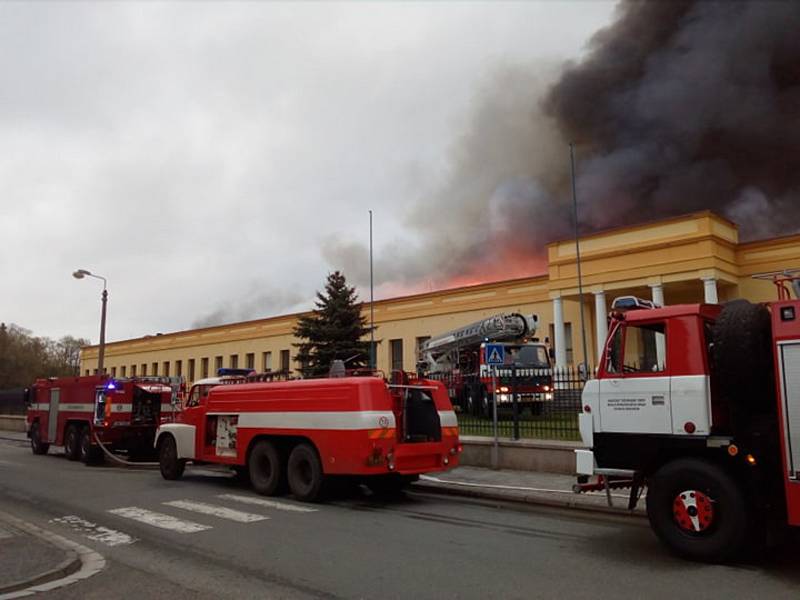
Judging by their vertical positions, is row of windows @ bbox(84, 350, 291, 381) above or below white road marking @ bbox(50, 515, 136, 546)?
above

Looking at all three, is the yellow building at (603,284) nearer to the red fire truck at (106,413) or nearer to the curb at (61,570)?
the red fire truck at (106,413)

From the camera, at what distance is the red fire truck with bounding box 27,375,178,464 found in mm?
18219

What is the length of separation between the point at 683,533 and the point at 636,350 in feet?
6.55

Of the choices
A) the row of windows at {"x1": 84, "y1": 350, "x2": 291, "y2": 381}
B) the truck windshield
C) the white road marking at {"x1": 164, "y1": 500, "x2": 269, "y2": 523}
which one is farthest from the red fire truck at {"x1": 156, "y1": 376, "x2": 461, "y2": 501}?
the row of windows at {"x1": 84, "y1": 350, "x2": 291, "y2": 381}

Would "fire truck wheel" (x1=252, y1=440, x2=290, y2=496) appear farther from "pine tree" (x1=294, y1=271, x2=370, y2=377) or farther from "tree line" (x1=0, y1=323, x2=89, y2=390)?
"tree line" (x1=0, y1=323, x2=89, y2=390)

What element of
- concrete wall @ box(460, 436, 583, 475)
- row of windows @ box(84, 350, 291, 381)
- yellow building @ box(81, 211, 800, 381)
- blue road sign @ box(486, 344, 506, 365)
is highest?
yellow building @ box(81, 211, 800, 381)

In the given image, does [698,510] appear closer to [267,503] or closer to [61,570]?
[61,570]

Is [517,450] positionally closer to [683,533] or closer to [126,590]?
[683,533]

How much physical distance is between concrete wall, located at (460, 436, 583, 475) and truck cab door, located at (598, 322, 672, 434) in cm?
527

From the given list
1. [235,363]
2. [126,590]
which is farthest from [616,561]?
[235,363]

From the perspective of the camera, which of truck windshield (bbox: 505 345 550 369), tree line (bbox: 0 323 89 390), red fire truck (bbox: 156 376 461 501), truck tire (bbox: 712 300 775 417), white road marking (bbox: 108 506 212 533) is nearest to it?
truck tire (bbox: 712 300 775 417)

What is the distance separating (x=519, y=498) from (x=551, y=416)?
3.75m

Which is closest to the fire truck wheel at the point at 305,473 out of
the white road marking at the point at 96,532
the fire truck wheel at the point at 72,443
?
the white road marking at the point at 96,532

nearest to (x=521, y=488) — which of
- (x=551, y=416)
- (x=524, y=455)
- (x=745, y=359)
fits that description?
(x=524, y=455)
